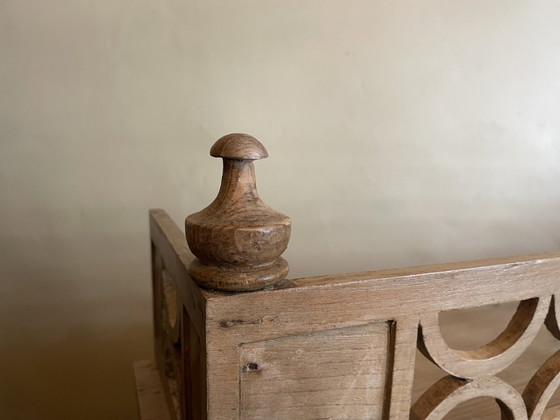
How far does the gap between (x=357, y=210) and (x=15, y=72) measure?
1008 mm

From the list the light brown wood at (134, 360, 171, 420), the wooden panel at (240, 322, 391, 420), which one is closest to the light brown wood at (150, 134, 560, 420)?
the wooden panel at (240, 322, 391, 420)

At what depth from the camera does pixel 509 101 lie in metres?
1.68

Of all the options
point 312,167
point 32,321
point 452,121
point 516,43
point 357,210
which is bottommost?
point 32,321

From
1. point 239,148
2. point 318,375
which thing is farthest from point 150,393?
point 239,148

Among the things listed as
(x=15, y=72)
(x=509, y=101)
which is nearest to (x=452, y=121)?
(x=509, y=101)

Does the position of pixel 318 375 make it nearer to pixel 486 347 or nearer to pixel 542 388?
pixel 486 347

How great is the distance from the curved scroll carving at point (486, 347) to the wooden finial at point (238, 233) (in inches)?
7.7

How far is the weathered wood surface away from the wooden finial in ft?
0.06

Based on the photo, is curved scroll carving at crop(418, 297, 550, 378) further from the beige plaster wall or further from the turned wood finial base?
the beige plaster wall

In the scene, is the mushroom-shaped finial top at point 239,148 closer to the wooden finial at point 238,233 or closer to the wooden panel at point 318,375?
the wooden finial at point 238,233

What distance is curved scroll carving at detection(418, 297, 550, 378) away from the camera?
58 cm

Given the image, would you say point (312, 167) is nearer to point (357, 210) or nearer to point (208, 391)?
point (357, 210)

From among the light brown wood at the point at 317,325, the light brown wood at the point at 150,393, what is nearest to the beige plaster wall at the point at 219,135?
the light brown wood at the point at 150,393

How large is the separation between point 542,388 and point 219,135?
0.98 m
